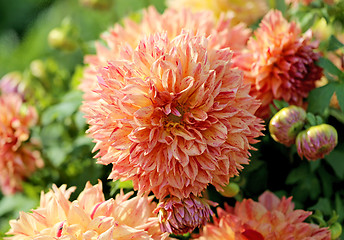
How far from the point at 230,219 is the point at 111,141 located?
0.24 m

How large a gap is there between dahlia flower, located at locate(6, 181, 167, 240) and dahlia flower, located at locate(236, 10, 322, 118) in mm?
276

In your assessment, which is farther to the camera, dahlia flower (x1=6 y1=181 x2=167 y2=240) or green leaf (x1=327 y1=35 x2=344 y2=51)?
green leaf (x1=327 y1=35 x2=344 y2=51)

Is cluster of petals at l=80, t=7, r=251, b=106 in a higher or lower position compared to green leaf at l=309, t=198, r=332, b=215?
higher

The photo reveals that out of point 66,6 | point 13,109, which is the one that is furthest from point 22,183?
point 66,6

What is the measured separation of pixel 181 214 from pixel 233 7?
1.95ft

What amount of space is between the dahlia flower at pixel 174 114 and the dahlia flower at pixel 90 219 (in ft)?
0.17

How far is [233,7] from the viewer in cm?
100

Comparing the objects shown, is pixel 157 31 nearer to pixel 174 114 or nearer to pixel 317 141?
pixel 174 114

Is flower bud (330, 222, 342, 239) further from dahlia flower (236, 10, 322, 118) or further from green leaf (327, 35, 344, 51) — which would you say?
green leaf (327, 35, 344, 51)

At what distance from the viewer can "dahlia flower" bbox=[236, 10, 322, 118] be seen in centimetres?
73

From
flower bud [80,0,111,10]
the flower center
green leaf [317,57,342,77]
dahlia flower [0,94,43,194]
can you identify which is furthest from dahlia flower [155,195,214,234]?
flower bud [80,0,111,10]

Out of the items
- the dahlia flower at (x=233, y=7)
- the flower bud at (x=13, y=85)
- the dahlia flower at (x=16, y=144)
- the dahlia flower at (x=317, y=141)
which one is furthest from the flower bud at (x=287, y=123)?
the flower bud at (x=13, y=85)

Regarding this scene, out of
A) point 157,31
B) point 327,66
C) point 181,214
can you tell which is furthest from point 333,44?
point 181,214

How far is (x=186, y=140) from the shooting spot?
592 millimetres
